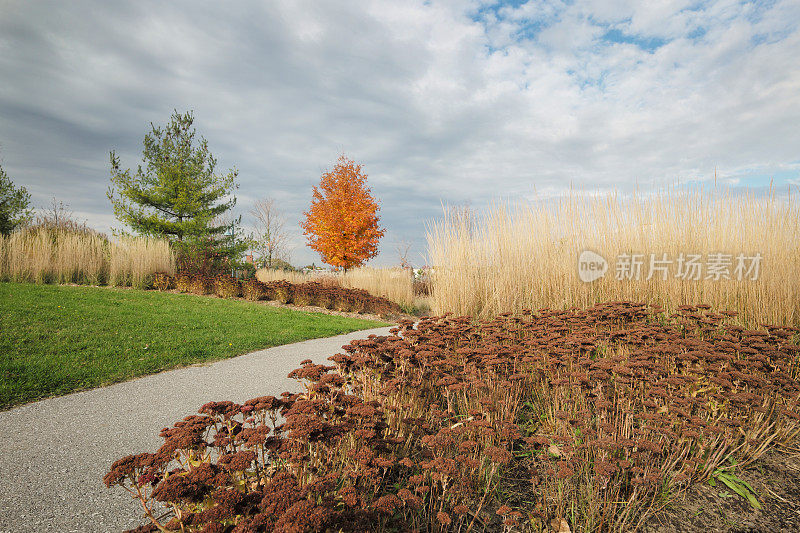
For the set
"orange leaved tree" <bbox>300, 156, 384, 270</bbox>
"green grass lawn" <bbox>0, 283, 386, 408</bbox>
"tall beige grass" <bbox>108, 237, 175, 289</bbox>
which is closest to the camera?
"green grass lawn" <bbox>0, 283, 386, 408</bbox>

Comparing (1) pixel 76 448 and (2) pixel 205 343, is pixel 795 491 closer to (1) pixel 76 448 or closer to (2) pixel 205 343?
(1) pixel 76 448

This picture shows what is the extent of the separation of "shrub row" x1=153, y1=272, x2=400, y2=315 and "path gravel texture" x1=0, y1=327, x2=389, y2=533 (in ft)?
21.5

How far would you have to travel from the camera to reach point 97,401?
11.7 feet

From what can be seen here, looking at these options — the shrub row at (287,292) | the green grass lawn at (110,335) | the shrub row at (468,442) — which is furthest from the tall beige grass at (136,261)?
the shrub row at (468,442)

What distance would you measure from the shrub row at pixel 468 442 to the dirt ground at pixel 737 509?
8cm

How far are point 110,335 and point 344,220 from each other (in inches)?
530

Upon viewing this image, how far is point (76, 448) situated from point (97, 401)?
107cm

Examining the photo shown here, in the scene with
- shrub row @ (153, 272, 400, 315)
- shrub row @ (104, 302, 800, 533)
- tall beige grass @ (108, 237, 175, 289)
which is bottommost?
shrub row @ (104, 302, 800, 533)

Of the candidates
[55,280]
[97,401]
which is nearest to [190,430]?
[97,401]

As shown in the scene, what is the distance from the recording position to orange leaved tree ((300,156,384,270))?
18.6 m

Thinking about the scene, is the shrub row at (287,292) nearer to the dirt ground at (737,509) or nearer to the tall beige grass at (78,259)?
the tall beige grass at (78,259)

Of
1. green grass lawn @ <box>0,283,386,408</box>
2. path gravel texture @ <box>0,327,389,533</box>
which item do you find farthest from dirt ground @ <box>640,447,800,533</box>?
green grass lawn @ <box>0,283,386,408</box>

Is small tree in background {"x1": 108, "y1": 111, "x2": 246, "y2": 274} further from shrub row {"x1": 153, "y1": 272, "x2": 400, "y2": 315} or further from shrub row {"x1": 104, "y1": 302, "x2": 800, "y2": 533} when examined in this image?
shrub row {"x1": 104, "y1": 302, "x2": 800, "y2": 533}

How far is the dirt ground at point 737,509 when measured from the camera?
1885 mm
